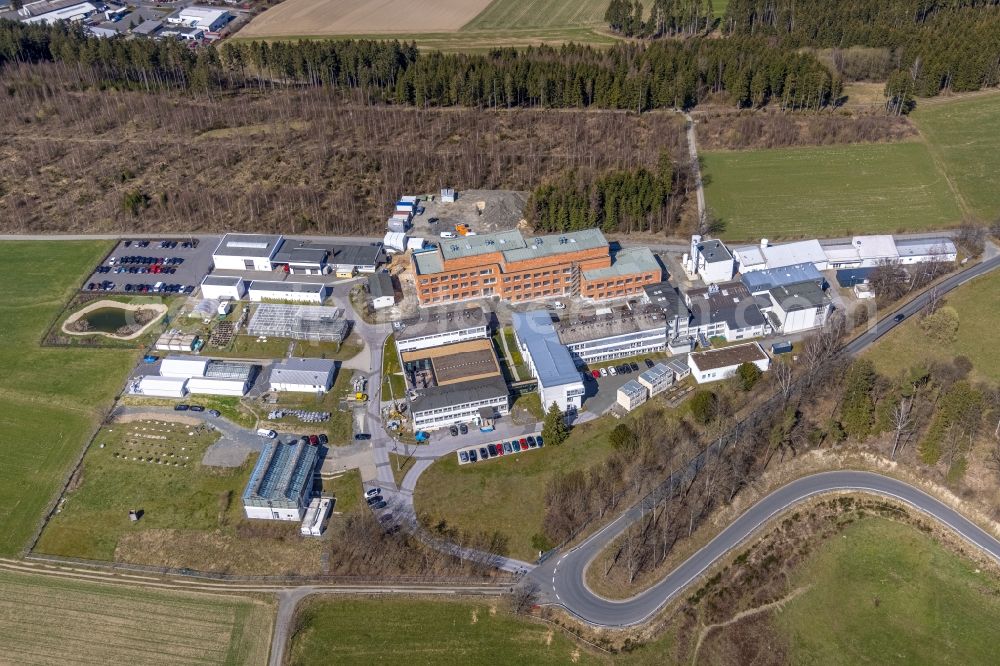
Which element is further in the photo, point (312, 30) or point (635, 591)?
point (312, 30)

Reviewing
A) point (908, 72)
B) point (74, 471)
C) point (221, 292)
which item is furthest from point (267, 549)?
point (908, 72)

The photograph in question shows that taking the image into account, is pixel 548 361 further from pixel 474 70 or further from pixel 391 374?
pixel 474 70

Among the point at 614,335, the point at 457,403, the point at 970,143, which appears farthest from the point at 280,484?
the point at 970,143

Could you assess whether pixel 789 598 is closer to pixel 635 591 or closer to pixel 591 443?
pixel 635 591

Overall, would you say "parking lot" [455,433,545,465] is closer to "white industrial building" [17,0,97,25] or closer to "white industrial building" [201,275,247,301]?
"white industrial building" [201,275,247,301]

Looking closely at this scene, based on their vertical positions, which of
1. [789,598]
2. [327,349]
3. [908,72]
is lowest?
[789,598]

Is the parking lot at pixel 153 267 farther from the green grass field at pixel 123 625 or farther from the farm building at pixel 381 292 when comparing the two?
the green grass field at pixel 123 625

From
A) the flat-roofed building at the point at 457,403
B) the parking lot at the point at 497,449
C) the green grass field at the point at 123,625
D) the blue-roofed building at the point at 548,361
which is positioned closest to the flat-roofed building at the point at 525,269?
the blue-roofed building at the point at 548,361
